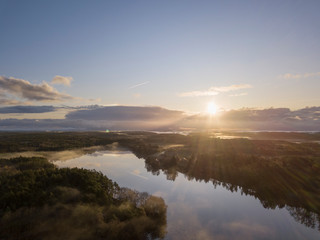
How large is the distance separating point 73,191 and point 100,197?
2485 mm

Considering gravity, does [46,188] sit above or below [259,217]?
above

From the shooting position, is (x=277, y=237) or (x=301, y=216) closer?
(x=277, y=237)

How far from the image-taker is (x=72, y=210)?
52.7ft

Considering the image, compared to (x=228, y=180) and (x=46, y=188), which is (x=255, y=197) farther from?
(x=46, y=188)

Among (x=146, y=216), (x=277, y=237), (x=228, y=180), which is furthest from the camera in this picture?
(x=228, y=180)

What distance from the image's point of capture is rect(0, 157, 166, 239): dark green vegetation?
46.1 ft

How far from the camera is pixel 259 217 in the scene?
64.6ft

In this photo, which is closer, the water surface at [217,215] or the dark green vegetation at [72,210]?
the dark green vegetation at [72,210]

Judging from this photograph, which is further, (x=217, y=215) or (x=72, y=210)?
(x=217, y=215)

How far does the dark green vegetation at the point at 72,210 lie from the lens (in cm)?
1404

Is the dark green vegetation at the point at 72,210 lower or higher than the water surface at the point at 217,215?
higher

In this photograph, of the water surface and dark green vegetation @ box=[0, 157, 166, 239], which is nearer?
dark green vegetation @ box=[0, 157, 166, 239]

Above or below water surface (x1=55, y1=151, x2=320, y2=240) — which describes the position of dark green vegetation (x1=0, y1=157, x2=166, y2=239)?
above

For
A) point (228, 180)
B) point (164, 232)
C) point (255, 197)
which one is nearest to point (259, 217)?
point (255, 197)
